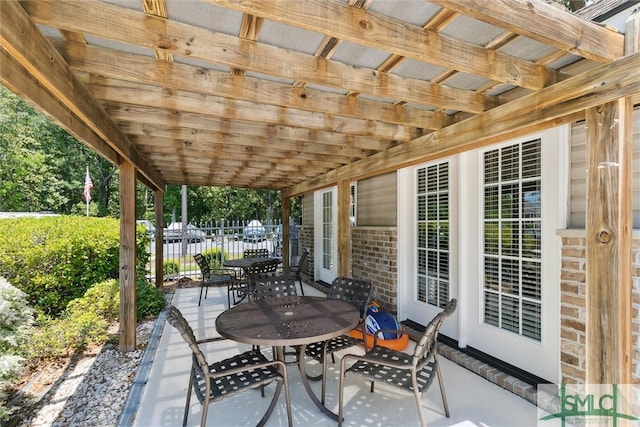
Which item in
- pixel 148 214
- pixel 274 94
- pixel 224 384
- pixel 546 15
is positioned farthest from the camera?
pixel 148 214

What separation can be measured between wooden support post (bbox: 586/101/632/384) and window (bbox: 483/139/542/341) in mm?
900

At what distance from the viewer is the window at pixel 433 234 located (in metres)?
3.89

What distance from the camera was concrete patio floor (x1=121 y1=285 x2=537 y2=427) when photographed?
7.97ft

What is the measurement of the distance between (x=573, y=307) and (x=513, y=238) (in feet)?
2.61

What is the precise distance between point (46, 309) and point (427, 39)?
254 inches

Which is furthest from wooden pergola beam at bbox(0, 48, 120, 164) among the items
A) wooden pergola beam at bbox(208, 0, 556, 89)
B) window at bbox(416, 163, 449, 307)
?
window at bbox(416, 163, 449, 307)

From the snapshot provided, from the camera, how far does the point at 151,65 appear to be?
2.03 meters

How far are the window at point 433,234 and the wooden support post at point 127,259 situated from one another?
3.67 m

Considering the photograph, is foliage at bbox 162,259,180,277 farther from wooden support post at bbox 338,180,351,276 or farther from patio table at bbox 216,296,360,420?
patio table at bbox 216,296,360,420

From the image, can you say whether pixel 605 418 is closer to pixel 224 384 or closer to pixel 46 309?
pixel 224 384

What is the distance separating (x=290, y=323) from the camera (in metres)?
2.59

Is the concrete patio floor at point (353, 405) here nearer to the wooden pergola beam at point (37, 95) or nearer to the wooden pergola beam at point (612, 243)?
the wooden pergola beam at point (612, 243)

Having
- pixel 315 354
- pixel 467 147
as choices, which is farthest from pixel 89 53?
pixel 467 147

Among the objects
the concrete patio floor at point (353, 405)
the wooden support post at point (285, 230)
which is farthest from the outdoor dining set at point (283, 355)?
the wooden support post at point (285, 230)
